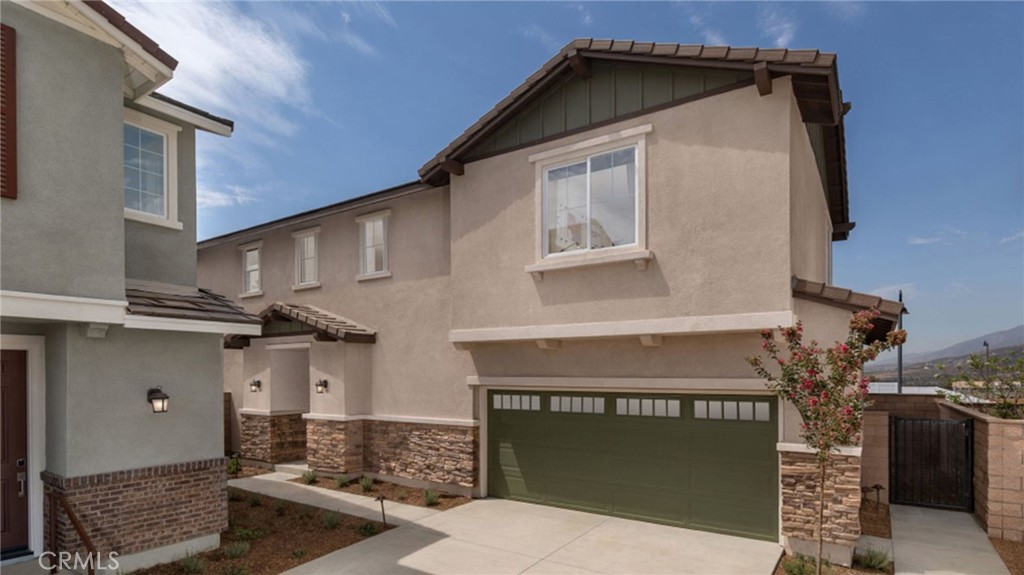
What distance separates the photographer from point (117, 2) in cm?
729

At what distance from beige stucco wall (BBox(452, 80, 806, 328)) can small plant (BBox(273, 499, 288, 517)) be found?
17.1ft

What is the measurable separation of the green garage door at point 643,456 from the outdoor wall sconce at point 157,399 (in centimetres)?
586

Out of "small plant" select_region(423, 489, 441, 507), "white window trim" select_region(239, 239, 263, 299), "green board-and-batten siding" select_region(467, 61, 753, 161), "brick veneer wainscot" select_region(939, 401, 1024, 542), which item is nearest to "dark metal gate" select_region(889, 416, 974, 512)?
"brick veneer wainscot" select_region(939, 401, 1024, 542)

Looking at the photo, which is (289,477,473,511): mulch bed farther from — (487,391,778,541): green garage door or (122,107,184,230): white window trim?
(122,107,184,230): white window trim

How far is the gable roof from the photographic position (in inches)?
302

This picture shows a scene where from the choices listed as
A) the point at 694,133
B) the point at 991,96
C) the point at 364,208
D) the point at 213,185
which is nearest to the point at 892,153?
the point at 991,96

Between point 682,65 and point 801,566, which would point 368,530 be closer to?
point 801,566

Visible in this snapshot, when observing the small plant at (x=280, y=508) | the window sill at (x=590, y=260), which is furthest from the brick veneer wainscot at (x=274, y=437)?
the window sill at (x=590, y=260)

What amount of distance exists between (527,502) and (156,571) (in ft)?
20.2

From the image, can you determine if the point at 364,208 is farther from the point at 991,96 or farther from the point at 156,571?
the point at 991,96

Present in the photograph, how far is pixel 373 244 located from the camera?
13.6 metres

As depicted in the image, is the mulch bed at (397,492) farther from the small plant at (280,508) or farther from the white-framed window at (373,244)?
the white-framed window at (373,244)

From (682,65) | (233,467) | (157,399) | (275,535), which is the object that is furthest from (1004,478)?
(233,467)

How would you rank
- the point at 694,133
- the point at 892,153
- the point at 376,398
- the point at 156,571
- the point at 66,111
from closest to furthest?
the point at 66,111 < the point at 156,571 < the point at 694,133 < the point at 376,398 < the point at 892,153
